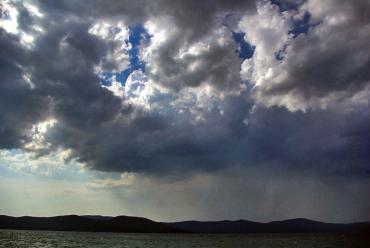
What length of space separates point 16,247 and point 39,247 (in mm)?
7325

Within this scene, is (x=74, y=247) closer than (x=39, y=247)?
No

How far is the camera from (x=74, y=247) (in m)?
132

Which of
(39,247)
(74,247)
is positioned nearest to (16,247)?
(39,247)

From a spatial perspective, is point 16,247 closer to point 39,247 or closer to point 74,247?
point 39,247

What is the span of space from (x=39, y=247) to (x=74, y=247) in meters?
13.2

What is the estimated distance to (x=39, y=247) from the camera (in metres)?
122

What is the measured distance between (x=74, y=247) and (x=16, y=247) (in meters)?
20.5

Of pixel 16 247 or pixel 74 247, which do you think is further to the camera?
pixel 74 247

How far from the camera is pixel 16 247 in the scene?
117m
